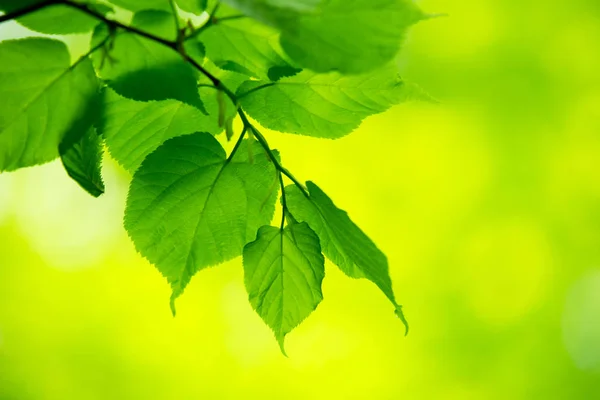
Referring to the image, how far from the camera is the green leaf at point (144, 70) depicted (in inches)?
16.6

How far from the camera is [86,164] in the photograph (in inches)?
18.7

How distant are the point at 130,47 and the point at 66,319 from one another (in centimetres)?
427

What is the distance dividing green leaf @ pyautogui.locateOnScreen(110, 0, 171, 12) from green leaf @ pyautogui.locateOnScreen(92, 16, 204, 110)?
11 mm

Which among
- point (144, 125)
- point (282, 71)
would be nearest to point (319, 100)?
point (282, 71)

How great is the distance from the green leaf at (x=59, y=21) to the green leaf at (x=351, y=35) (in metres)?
0.17

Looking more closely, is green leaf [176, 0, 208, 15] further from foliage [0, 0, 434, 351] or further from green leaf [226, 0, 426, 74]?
green leaf [226, 0, 426, 74]

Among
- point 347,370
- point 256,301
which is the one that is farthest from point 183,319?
point 256,301

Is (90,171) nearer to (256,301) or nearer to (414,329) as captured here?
(256,301)

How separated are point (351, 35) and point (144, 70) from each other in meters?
0.16

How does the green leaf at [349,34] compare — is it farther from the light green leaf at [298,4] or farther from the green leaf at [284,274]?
the green leaf at [284,274]

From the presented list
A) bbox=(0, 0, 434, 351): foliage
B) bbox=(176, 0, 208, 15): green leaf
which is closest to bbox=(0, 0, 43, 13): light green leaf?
bbox=(0, 0, 434, 351): foliage

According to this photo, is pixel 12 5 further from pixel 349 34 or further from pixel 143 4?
pixel 349 34

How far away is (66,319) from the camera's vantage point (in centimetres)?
427

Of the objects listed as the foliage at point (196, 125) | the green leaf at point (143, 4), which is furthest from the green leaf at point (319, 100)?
the green leaf at point (143, 4)
